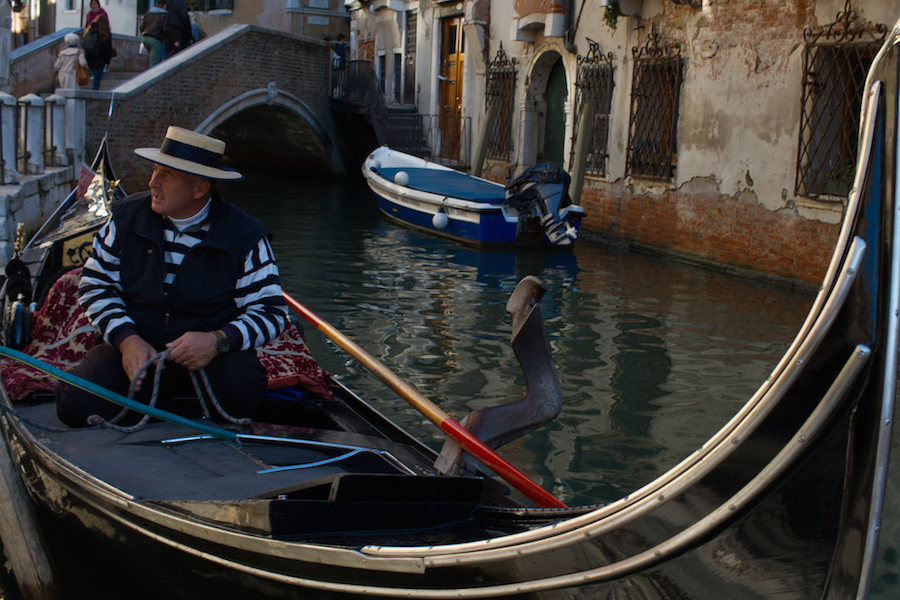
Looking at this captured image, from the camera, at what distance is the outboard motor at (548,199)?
6.49 m

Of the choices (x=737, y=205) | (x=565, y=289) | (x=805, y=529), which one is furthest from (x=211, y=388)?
(x=737, y=205)

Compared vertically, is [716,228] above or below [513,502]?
above

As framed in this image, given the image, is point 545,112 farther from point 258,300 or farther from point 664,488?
point 664,488

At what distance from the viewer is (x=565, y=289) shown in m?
5.34

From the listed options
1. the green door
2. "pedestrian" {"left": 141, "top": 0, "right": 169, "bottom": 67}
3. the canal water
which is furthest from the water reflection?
"pedestrian" {"left": 141, "top": 0, "right": 169, "bottom": 67}

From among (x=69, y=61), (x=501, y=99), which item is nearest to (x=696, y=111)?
(x=501, y=99)

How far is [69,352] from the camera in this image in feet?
7.59

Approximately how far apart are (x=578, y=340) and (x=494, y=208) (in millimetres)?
2762

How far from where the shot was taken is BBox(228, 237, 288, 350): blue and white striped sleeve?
1.98 metres

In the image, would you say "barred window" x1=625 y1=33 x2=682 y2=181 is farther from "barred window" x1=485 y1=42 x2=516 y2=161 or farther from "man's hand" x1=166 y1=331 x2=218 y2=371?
"man's hand" x1=166 y1=331 x2=218 y2=371

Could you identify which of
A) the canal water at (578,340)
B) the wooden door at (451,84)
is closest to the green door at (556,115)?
the canal water at (578,340)

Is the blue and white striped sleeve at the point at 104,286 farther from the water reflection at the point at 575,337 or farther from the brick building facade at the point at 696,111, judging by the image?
the brick building facade at the point at 696,111

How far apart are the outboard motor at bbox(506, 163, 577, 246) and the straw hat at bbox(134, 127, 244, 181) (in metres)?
4.68

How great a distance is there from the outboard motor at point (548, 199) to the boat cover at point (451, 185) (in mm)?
249
